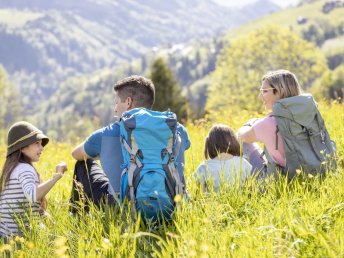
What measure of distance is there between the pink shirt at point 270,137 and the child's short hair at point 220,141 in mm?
372

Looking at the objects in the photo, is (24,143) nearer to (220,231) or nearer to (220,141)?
(220,141)

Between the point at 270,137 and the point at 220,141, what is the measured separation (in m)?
0.59

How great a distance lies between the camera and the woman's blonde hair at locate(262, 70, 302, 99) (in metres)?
5.64

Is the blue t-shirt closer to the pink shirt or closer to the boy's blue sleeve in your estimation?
the boy's blue sleeve

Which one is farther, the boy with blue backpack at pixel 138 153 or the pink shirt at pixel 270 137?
the pink shirt at pixel 270 137

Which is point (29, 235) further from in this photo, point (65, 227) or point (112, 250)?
point (112, 250)

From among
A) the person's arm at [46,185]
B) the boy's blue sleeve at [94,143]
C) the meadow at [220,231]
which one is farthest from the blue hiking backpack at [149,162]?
the person's arm at [46,185]

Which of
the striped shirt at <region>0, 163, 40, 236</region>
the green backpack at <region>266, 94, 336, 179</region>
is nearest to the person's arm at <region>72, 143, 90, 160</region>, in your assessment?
the striped shirt at <region>0, 163, 40, 236</region>

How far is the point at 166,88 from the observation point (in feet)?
157

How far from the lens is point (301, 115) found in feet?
17.7

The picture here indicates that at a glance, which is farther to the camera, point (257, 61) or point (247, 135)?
point (257, 61)

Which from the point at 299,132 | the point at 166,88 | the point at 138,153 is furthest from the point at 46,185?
the point at 166,88

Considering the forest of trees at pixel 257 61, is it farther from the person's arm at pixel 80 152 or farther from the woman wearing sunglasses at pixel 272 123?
the person's arm at pixel 80 152

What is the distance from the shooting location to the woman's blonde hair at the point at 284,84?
564 centimetres
